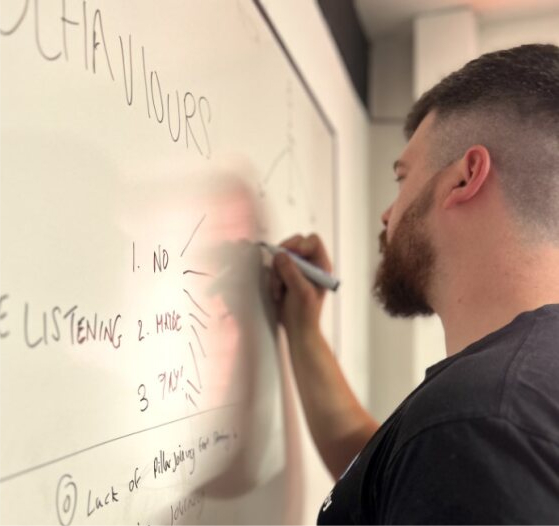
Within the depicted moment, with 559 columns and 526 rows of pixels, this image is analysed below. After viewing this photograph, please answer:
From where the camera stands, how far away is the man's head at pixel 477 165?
0.73m

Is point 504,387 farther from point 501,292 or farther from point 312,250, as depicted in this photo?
point 312,250

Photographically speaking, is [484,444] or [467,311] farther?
[467,311]

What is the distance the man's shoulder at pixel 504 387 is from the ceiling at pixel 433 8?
1.57 metres

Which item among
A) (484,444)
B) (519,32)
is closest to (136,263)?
(484,444)

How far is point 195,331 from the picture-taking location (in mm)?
667

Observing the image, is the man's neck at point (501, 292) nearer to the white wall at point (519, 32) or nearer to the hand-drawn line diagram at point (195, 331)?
the hand-drawn line diagram at point (195, 331)

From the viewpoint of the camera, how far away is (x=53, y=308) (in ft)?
1.40

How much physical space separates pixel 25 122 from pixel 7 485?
24 centimetres

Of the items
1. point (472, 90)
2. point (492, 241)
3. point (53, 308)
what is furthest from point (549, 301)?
point (53, 308)

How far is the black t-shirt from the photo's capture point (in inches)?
18.1

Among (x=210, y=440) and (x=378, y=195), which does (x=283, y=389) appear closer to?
(x=210, y=440)

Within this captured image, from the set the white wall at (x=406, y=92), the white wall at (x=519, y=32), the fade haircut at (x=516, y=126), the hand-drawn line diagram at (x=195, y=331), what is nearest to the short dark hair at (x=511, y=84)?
the fade haircut at (x=516, y=126)

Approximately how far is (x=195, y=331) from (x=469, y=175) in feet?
1.28

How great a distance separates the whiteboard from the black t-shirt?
229 mm
